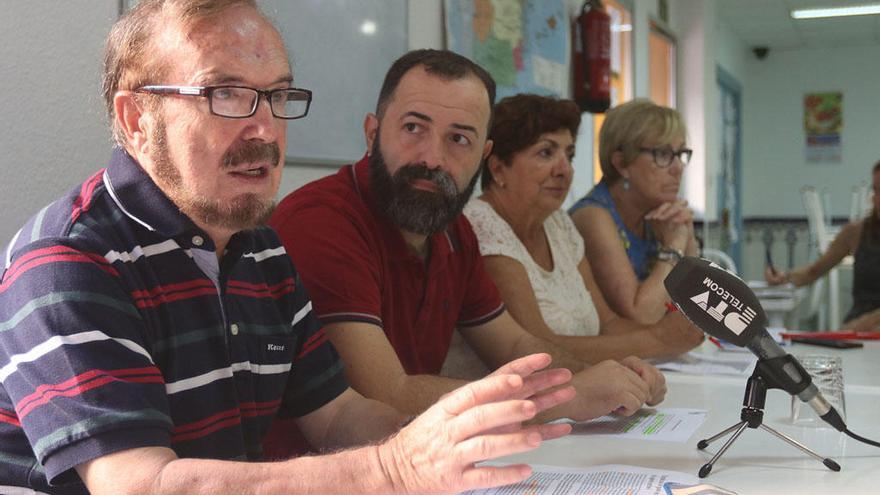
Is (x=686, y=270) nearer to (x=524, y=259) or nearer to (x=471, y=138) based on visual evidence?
(x=471, y=138)

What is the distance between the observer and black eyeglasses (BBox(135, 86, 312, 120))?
41.9 inches

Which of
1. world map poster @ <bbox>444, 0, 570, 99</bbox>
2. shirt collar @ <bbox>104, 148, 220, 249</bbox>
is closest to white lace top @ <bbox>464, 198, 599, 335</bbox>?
world map poster @ <bbox>444, 0, 570, 99</bbox>

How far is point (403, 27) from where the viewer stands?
261 cm

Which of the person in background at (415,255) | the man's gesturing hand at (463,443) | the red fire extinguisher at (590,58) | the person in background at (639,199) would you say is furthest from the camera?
the red fire extinguisher at (590,58)

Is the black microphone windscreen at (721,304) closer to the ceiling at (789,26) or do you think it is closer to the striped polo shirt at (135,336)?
the striped polo shirt at (135,336)

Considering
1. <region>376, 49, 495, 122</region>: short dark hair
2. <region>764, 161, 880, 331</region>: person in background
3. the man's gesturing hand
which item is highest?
<region>376, 49, 495, 122</region>: short dark hair

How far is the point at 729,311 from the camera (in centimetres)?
112

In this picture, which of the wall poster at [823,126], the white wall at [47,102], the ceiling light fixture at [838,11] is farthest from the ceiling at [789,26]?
the white wall at [47,102]

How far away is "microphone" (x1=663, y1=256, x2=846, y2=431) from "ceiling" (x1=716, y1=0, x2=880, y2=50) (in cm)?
673

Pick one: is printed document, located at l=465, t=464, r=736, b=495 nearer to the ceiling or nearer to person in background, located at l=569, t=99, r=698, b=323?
person in background, located at l=569, t=99, r=698, b=323

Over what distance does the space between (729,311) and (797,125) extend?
8.94m

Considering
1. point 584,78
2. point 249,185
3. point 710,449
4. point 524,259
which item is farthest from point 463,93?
point 584,78

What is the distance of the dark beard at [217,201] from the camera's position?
108cm

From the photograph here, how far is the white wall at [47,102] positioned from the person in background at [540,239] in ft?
3.05
